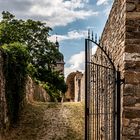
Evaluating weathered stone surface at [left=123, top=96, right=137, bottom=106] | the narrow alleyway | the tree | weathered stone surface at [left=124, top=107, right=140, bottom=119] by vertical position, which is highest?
the tree

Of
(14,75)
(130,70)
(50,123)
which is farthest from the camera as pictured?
(50,123)

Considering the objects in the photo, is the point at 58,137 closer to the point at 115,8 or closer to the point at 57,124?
the point at 57,124

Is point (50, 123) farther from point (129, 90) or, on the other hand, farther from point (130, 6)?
point (130, 6)

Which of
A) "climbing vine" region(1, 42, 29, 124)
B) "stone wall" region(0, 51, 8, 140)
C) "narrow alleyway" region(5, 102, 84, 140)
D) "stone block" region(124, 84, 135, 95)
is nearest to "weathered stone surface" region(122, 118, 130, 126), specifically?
"stone block" region(124, 84, 135, 95)

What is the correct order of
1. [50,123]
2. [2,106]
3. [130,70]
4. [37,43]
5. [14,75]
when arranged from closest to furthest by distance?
1. [130,70]
2. [2,106]
3. [14,75]
4. [50,123]
5. [37,43]

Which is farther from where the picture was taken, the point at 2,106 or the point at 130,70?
the point at 2,106

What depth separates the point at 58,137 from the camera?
12555mm

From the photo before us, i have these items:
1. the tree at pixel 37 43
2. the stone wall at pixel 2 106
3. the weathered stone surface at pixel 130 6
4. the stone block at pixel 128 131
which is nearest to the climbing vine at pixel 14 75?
the stone wall at pixel 2 106

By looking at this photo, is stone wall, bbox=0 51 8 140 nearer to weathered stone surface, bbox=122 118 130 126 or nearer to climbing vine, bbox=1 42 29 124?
climbing vine, bbox=1 42 29 124

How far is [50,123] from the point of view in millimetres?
14062

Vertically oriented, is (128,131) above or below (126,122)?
below

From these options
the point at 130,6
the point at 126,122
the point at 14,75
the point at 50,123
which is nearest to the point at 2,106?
the point at 14,75

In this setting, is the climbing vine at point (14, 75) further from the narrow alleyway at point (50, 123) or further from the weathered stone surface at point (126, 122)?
the weathered stone surface at point (126, 122)

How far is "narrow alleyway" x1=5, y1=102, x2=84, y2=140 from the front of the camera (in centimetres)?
1262
